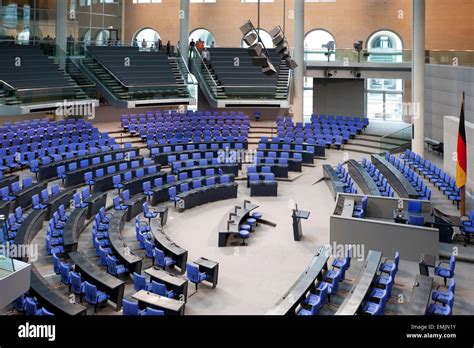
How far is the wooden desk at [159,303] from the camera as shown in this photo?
8.75 m

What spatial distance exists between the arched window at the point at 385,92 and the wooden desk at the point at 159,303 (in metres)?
26.5

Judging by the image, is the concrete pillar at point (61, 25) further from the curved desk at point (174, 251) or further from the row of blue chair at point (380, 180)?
the curved desk at point (174, 251)

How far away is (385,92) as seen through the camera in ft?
108

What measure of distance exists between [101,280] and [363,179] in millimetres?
10486

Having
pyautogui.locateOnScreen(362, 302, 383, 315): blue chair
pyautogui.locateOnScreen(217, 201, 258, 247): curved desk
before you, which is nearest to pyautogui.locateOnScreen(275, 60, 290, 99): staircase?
pyautogui.locateOnScreen(217, 201, 258, 247): curved desk

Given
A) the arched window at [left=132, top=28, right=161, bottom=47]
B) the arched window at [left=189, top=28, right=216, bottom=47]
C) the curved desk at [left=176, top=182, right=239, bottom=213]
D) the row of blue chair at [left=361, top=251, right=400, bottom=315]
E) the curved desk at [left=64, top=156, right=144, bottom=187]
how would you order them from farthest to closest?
the arched window at [left=132, top=28, right=161, bottom=47] → the arched window at [left=189, top=28, right=216, bottom=47] → the curved desk at [left=64, top=156, right=144, bottom=187] → the curved desk at [left=176, top=182, right=239, bottom=213] → the row of blue chair at [left=361, top=251, right=400, bottom=315]

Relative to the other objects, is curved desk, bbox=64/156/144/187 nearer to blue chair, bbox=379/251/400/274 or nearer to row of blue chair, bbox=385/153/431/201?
row of blue chair, bbox=385/153/431/201

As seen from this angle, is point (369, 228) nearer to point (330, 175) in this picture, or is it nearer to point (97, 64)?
point (330, 175)

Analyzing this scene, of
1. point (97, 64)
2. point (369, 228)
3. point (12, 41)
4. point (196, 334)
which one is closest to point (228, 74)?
point (97, 64)

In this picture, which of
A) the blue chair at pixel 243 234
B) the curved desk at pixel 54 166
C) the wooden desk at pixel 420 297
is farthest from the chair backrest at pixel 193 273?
the curved desk at pixel 54 166

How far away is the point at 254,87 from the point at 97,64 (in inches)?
320

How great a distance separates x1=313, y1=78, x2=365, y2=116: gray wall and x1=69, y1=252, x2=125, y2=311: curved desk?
24.0 m

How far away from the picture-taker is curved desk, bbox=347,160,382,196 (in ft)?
52.9

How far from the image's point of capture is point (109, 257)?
11.0m
